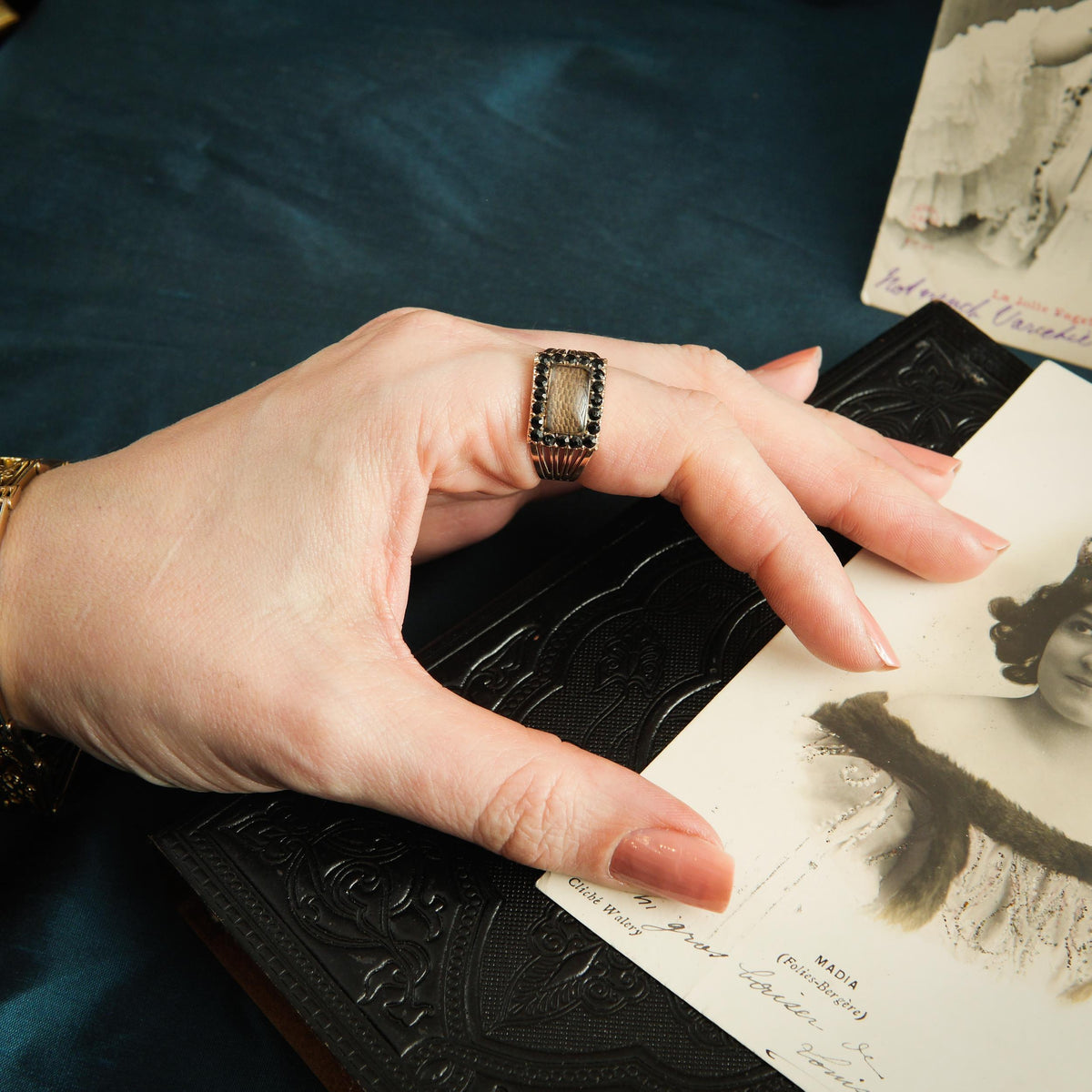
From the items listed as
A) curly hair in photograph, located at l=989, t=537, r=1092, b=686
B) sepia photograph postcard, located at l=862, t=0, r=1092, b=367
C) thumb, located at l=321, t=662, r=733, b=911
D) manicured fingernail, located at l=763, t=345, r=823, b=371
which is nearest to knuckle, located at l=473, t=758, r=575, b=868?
thumb, located at l=321, t=662, r=733, b=911

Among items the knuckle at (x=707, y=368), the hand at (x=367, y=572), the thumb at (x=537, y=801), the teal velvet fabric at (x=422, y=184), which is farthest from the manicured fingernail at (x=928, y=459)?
the thumb at (x=537, y=801)

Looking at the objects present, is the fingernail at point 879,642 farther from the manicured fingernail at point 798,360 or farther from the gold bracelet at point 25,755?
the gold bracelet at point 25,755

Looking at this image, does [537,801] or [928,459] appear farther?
[928,459]

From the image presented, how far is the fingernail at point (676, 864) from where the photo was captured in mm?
522

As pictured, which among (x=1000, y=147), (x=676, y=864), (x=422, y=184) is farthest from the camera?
(x=422, y=184)

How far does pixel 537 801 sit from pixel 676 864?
89 mm

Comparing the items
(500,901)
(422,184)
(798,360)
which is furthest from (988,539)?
(422,184)

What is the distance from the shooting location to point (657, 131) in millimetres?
1250

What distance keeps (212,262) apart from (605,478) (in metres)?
0.69

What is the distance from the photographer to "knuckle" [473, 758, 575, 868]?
525 mm

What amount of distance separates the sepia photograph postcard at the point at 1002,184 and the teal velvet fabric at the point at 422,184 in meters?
0.09

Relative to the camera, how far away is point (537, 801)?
52 cm

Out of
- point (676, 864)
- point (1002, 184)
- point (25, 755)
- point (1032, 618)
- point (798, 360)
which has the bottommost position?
point (25, 755)

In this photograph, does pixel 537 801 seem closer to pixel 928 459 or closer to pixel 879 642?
pixel 879 642
